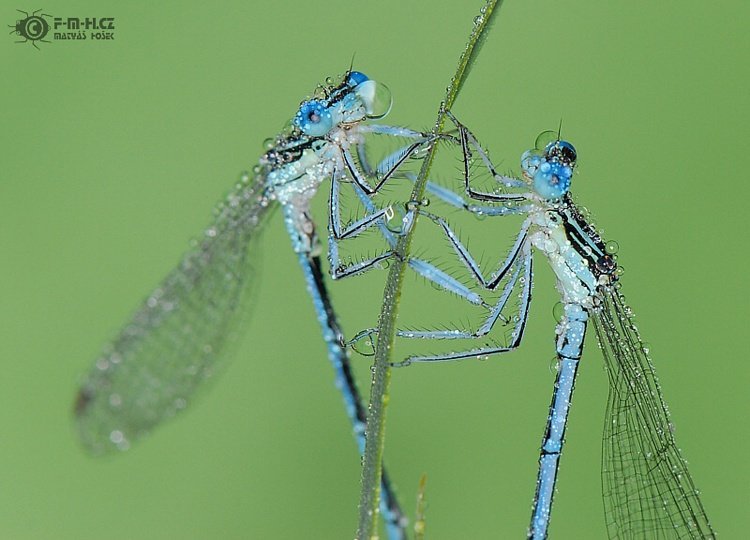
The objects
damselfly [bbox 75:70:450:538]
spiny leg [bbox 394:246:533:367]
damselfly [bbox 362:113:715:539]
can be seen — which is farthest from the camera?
damselfly [bbox 362:113:715:539]

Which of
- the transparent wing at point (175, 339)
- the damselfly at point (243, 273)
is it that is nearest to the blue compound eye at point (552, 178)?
the damselfly at point (243, 273)

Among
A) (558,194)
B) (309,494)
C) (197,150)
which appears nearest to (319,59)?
(197,150)

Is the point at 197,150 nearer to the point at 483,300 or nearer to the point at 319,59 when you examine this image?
the point at 319,59

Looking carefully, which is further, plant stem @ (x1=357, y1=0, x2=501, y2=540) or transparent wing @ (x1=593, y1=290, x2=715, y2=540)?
transparent wing @ (x1=593, y1=290, x2=715, y2=540)

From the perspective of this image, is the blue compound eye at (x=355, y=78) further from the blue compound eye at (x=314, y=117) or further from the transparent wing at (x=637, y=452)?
the transparent wing at (x=637, y=452)

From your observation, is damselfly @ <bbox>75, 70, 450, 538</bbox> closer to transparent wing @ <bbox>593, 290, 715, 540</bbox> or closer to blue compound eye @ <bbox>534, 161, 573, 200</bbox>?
blue compound eye @ <bbox>534, 161, 573, 200</bbox>

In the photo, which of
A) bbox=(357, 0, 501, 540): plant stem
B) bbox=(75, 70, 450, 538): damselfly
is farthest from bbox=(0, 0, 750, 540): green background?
bbox=(357, 0, 501, 540): plant stem
